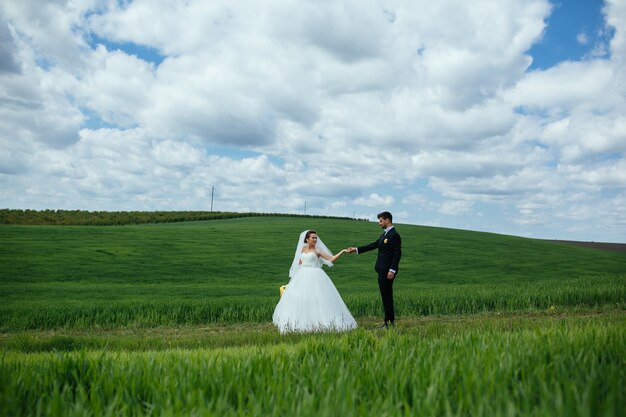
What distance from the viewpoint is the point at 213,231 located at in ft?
174

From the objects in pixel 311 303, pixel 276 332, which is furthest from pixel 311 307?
pixel 276 332

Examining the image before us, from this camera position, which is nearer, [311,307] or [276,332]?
[276,332]

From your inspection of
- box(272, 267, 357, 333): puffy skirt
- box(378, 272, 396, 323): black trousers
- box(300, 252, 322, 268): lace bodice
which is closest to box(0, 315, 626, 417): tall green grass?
box(272, 267, 357, 333): puffy skirt

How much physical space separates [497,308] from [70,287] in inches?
795

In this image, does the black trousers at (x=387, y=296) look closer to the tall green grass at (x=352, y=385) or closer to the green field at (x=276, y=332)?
the green field at (x=276, y=332)

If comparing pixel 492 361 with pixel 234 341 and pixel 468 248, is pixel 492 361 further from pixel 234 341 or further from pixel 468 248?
pixel 468 248

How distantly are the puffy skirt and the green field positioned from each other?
105 centimetres

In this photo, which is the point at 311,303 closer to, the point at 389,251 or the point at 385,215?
the point at 389,251

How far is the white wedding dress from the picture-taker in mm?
13613

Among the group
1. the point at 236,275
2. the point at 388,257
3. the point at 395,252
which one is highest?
the point at 395,252

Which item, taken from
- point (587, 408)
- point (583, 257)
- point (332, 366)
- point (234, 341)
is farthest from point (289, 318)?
point (583, 257)

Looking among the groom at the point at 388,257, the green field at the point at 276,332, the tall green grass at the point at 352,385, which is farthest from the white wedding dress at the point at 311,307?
the tall green grass at the point at 352,385

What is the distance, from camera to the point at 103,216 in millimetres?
77625

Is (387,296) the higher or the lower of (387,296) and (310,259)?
the lower
